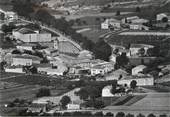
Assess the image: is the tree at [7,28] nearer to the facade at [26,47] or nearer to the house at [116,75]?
the facade at [26,47]

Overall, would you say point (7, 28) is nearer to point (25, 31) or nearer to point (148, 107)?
point (25, 31)

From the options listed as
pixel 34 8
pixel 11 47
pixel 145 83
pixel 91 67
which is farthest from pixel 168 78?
pixel 34 8

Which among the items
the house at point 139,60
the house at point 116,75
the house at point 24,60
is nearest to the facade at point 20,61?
the house at point 24,60

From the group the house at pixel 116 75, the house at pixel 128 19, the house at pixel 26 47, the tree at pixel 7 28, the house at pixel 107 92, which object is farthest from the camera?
the house at pixel 128 19

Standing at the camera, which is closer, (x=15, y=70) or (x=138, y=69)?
(x=138, y=69)

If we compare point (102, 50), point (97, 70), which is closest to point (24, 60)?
point (97, 70)

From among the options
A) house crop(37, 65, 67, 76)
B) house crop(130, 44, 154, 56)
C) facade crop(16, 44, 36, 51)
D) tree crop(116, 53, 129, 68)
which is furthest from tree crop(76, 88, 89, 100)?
facade crop(16, 44, 36, 51)

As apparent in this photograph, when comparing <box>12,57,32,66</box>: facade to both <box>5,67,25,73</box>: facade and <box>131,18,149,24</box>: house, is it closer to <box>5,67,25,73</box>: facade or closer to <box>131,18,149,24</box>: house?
<box>5,67,25,73</box>: facade
